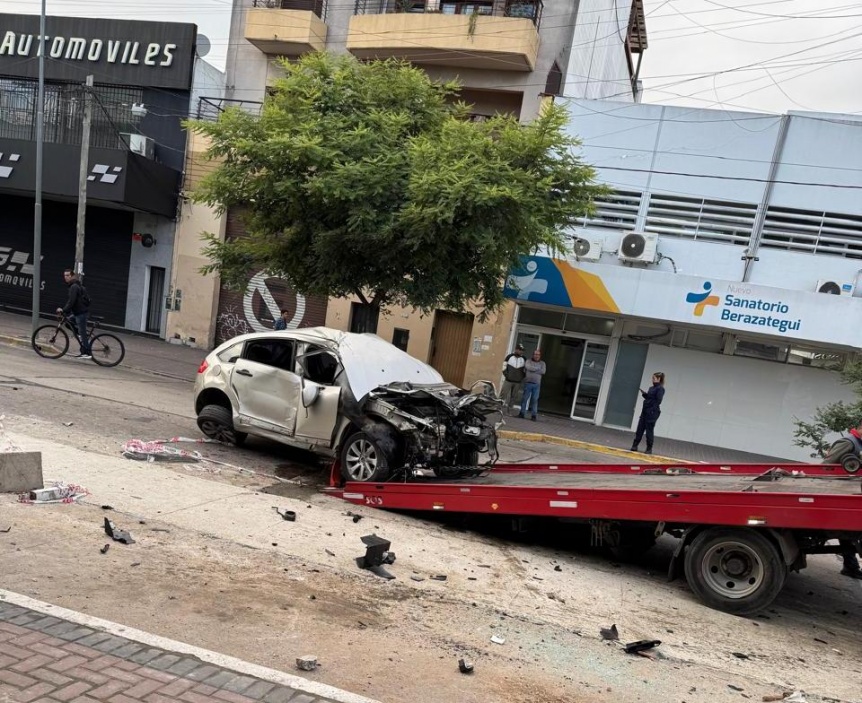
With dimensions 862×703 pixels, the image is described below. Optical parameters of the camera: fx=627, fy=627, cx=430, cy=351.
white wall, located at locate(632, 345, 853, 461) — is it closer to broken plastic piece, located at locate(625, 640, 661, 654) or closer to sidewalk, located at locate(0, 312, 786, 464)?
sidewalk, located at locate(0, 312, 786, 464)

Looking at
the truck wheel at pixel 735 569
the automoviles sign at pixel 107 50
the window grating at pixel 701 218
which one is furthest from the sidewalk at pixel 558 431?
the automoviles sign at pixel 107 50

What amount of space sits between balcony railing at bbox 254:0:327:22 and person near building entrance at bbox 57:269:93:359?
11.5 m

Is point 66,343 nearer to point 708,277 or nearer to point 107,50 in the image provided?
point 107,50

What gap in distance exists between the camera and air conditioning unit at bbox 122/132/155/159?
750 inches

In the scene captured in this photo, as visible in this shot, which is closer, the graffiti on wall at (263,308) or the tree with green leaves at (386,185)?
the tree with green leaves at (386,185)

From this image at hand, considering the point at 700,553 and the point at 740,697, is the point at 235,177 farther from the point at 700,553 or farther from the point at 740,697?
the point at 740,697

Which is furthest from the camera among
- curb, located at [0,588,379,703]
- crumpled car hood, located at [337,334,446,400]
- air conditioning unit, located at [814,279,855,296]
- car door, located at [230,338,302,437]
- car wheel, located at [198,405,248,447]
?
air conditioning unit, located at [814,279,855,296]

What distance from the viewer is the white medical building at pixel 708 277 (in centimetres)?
1482

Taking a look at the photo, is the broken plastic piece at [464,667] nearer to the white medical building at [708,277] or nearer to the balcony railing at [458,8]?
the white medical building at [708,277]

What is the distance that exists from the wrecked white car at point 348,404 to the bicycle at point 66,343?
662cm

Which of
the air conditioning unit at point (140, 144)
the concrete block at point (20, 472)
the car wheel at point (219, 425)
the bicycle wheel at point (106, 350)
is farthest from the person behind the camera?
the air conditioning unit at point (140, 144)

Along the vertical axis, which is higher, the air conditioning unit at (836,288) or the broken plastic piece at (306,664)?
the air conditioning unit at (836,288)

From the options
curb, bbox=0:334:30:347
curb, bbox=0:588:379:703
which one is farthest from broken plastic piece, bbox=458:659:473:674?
curb, bbox=0:334:30:347

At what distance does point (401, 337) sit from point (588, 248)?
228 inches
